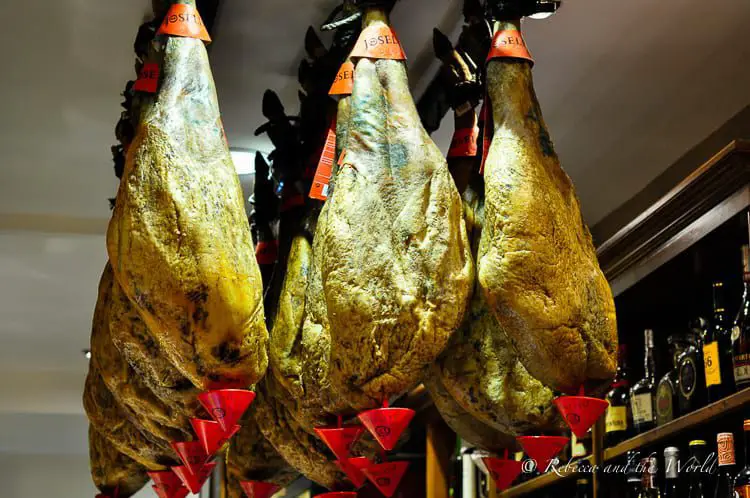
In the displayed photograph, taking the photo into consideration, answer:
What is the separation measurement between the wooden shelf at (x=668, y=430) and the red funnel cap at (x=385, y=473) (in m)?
1.03

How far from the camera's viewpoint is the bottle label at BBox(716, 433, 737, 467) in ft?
8.88

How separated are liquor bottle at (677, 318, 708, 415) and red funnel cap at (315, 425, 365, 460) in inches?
58.5

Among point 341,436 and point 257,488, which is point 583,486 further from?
point 341,436

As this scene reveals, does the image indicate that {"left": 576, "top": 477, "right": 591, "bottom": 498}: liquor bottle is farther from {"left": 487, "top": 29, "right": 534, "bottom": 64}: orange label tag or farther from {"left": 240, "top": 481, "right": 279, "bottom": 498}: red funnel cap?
{"left": 487, "top": 29, "right": 534, "bottom": 64}: orange label tag

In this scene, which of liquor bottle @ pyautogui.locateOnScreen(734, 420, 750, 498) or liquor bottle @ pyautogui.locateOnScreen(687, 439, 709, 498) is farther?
liquor bottle @ pyautogui.locateOnScreen(687, 439, 709, 498)

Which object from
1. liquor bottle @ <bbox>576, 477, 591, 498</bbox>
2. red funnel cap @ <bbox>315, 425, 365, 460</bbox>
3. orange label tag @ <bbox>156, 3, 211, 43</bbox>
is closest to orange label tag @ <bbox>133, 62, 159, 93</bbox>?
orange label tag @ <bbox>156, 3, 211, 43</bbox>

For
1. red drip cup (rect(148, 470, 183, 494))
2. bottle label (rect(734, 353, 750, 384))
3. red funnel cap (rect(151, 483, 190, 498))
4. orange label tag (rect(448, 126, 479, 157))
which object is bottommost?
red funnel cap (rect(151, 483, 190, 498))

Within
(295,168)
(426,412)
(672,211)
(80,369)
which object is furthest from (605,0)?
(80,369)

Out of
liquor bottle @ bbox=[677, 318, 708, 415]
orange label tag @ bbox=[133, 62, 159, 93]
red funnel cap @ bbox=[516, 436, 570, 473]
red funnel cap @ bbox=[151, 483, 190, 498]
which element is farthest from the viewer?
liquor bottle @ bbox=[677, 318, 708, 415]

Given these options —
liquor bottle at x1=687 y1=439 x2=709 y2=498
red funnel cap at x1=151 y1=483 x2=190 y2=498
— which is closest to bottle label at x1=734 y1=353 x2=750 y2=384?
liquor bottle at x1=687 y1=439 x2=709 y2=498

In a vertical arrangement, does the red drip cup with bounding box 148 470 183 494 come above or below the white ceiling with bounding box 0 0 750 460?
below

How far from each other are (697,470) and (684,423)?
0.20 meters

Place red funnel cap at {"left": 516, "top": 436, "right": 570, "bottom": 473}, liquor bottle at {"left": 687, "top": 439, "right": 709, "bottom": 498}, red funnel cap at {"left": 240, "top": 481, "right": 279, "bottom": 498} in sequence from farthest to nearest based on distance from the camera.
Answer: liquor bottle at {"left": 687, "top": 439, "right": 709, "bottom": 498} < red funnel cap at {"left": 240, "top": 481, "right": 279, "bottom": 498} < red funnel cap at {"left": 516, "top": 436, "right": 570, "bottom": 473}

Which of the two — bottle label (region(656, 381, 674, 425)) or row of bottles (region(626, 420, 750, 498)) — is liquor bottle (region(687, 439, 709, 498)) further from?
bottle label (region(656, 381, 674, 425))
